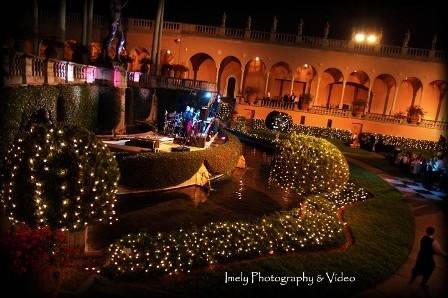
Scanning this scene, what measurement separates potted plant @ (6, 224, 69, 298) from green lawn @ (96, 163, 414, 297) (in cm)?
166

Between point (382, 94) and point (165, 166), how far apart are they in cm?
3435

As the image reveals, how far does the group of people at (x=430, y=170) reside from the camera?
66.4 feet

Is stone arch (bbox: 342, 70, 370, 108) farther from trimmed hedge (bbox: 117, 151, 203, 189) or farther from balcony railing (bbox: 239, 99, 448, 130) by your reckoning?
trimmed hedge (bbox: 117, 151, 203, 189)

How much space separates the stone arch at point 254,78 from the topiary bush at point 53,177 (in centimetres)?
3600

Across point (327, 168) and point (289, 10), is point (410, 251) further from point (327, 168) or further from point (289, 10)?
point (289, 10)

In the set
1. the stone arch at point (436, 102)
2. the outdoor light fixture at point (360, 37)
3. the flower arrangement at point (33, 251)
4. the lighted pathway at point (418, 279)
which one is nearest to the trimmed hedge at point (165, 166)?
the flower arrangement at point (33, 251)

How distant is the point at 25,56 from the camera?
39.4ft

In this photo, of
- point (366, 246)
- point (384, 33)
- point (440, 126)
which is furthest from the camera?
point (384, 33)

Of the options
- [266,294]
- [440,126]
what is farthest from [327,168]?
[440,126]

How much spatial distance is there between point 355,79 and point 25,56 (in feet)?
121

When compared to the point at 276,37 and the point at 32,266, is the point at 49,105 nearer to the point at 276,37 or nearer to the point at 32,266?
the point at 32,266

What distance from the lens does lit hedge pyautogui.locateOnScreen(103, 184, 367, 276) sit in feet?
28.7

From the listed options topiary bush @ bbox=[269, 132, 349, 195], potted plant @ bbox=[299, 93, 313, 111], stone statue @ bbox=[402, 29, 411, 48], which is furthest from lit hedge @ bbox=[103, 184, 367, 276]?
stone statue @ bbox=[402, 29, 411, 48]

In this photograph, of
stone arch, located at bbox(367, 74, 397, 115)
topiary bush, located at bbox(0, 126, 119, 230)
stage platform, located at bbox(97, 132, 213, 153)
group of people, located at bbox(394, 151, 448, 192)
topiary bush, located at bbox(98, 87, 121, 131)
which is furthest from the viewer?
stone arch, located at bbox(367, 74, 397, 115)
